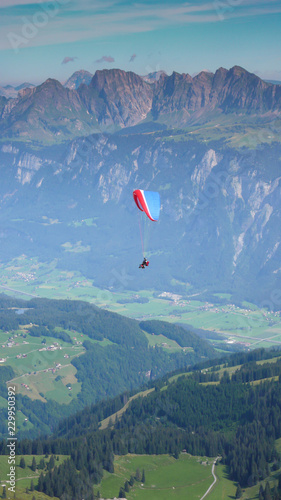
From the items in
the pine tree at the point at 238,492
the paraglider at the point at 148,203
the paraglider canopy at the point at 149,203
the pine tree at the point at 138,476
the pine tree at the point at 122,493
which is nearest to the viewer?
the paraglider at the point at 148,203

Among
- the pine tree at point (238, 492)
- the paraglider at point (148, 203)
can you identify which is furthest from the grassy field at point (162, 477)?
the paraglider at point (148, 203)

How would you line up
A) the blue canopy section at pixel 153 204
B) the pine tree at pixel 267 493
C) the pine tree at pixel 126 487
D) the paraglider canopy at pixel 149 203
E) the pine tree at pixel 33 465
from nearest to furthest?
1. the pine tree at pixel 267 493
2. the blue canopy section at pixel 153 204
3. the paraglider canopy at pixel 149 203
4. the pine tree at pixel 126 487
5. the pine tree at pixel 33 465

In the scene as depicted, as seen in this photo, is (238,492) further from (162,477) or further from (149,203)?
(149,203)

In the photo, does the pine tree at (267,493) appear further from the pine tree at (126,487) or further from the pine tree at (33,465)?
the pine tree at (33,465)

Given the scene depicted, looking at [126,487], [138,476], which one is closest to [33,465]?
[126,487]

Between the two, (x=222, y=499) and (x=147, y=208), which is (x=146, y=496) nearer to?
(x=222, y=499)

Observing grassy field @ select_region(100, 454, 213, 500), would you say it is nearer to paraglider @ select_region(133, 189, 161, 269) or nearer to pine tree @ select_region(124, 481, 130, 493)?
pine tree @ select_region(124, 481, 130, 493)

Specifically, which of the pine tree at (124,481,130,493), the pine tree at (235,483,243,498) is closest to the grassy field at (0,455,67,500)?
the pine tree at (124,481,130,493)

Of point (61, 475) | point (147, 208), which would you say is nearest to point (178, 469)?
point (61, 475)
